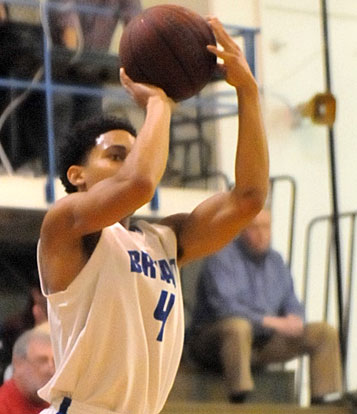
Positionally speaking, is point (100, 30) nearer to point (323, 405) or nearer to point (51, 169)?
point (51, 169)

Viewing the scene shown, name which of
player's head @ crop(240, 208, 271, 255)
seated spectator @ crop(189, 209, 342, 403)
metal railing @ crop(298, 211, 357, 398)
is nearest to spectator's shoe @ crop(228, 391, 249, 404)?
seated spectator @ crop(189, 209, 342, 403)

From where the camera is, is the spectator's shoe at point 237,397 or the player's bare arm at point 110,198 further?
the spectator's shoe at point 237,397

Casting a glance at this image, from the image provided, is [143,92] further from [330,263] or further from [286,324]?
[330,263]

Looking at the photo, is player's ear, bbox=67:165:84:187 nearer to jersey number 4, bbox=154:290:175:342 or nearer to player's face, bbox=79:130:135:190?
player's face, bbox=79:130:135:190

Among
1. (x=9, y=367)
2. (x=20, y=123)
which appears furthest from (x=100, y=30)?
(x=9, y=367)

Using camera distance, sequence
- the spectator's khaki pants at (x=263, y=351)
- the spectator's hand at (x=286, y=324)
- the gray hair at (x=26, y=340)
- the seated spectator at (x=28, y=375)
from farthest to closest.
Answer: the spectator's hand at (x=286, y=324), the spectator's khaki pants at (x=263, y=351), the gray hair at (x=26, y=340), the seated spectator at (x=28, y=375)

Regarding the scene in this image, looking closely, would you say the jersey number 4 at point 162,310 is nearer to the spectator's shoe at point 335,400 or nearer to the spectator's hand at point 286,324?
the spectator's hand at point 286,324

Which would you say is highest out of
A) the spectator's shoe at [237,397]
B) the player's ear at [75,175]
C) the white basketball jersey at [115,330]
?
the player's ear at [75,175]

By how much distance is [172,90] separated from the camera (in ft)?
7.20

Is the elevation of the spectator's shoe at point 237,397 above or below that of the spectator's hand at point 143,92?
below

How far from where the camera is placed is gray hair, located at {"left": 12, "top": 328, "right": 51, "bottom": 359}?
3.70m

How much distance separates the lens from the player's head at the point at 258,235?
435 cm

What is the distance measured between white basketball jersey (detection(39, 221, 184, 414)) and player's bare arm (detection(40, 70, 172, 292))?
4 centimetres

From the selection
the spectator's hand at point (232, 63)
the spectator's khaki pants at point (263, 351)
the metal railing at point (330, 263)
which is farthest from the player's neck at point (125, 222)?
the metal railing at point (330, 263)
